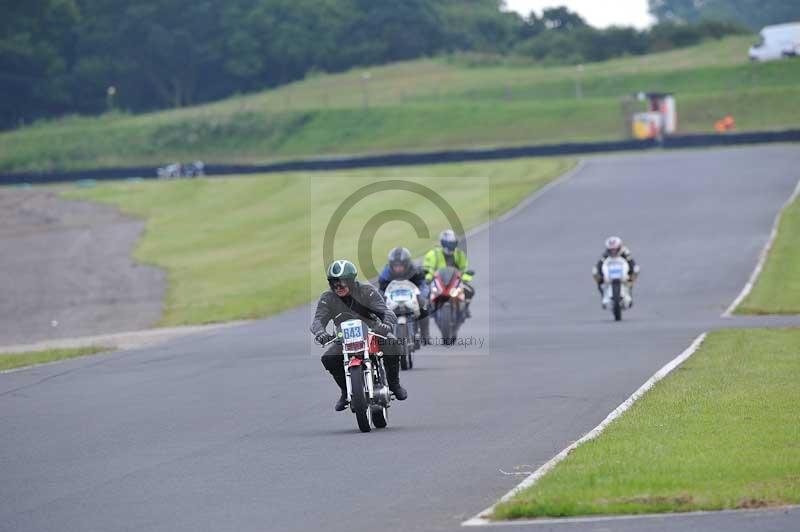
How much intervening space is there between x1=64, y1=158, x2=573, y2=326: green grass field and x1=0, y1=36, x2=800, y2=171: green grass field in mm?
16958

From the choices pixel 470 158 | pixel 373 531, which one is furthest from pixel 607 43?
pixel 373 531

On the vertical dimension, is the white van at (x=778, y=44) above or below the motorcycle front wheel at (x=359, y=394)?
above

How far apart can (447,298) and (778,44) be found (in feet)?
257

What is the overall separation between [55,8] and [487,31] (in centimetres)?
4092

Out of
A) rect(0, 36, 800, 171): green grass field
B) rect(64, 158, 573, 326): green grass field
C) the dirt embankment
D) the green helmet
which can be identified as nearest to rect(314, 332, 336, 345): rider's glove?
the green helmet

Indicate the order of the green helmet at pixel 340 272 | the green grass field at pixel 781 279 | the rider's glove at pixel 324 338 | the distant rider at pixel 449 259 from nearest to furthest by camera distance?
the green helmet at pixel 340 272 → the rider's glove at pixel 324 338 → the distant rider at pixel 449 259 → the green grass field at pixel 781 279

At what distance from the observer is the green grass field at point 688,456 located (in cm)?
955

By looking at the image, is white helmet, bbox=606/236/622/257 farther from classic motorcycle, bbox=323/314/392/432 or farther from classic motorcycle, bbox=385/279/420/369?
classic motorcycle, bbox=323/314/392/432

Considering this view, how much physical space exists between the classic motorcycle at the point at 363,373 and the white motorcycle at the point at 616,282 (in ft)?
43.1

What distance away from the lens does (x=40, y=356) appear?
981 inches

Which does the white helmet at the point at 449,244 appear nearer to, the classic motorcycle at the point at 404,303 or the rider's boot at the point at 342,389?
the classic motorcycle at the point at 404,303

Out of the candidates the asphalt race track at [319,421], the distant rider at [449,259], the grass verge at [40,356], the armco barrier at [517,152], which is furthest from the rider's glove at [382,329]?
the armco barrier at [517,152]

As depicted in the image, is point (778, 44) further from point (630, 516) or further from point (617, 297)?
point (630, 516)

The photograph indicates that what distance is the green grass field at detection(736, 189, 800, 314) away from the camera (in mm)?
28109
